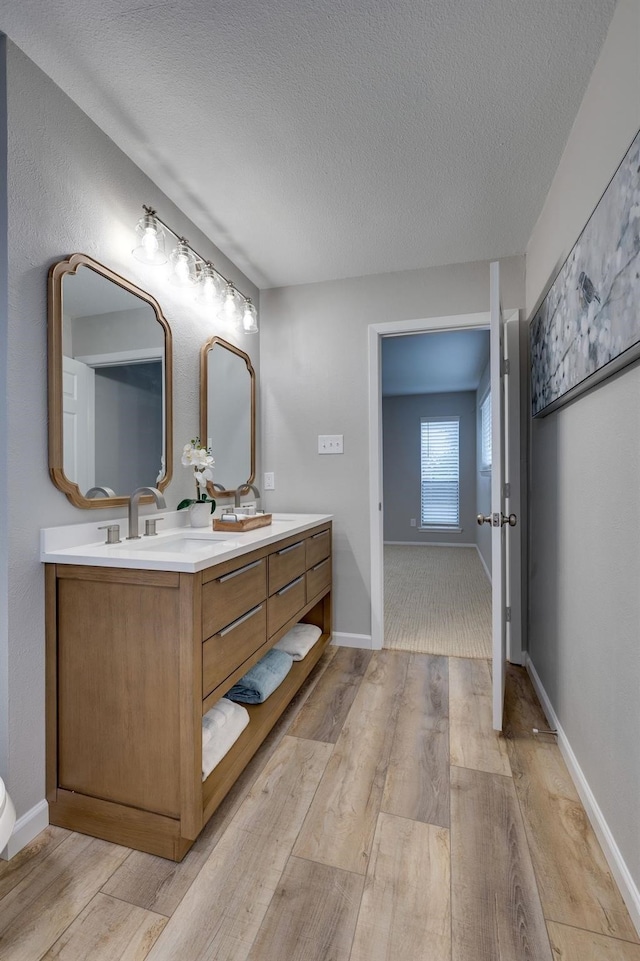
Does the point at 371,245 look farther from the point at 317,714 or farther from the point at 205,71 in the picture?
the point at 317,714

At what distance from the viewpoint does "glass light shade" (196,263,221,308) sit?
2.09m

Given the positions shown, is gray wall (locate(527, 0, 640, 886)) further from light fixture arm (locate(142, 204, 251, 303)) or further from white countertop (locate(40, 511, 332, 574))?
light fixture arm (locate(142, 204, 251, 303))

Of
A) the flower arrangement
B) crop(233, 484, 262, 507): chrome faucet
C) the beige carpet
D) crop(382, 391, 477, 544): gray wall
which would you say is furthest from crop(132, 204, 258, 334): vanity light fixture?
crop(382, 391, 477, 544): gray wall

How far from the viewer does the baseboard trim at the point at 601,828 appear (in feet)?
3.43

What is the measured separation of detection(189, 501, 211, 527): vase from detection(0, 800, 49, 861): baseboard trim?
107cm

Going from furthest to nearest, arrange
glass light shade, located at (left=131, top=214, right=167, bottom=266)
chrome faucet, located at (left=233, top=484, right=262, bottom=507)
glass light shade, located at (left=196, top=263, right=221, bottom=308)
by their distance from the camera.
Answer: chrome faucet, located at (left=233, top=484, right=262, bottom=507), glass light shade, located at (left=196, top=263, right=221, bottom=308), glass light shade, located at (left=131, top=214, right=167, bottom=266)

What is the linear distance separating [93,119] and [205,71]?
47 centimetres

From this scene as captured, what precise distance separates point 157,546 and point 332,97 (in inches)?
65.3

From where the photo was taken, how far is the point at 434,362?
5.10 meters

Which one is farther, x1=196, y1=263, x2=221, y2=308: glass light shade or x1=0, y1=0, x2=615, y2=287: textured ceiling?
x1=196, y1=263, x2=221, y2=308: glass light shade

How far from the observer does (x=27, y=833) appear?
128 centimetres

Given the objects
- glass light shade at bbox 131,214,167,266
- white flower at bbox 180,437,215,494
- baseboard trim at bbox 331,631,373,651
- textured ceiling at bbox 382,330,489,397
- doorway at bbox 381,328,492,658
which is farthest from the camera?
textured ceiling at bbox 382,330,489,397

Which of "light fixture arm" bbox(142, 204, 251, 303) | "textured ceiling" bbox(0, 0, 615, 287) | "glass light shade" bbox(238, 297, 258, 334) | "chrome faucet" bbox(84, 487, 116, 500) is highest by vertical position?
"textured ceiling" bbox(0, 0, 615, 287)

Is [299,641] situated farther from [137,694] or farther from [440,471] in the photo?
[440,471]
